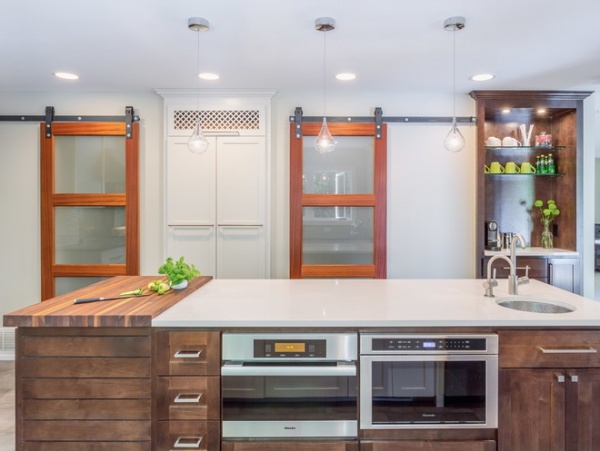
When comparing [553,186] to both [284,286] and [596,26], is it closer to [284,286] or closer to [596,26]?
[596,26]

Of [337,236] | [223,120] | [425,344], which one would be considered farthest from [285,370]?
[223,120]

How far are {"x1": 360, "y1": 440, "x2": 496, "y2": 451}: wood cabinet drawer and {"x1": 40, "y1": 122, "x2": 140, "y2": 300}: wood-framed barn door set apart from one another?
287cm

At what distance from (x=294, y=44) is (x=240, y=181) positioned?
146 centimetres

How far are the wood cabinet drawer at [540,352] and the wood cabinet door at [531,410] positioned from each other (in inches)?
1.4

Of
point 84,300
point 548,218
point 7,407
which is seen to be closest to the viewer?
point 84,300

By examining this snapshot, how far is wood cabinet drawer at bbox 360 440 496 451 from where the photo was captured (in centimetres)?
176

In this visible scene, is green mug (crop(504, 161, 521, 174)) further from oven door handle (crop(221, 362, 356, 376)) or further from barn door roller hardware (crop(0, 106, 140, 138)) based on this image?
barn door roller hardware (crop(0, 106, 140, 138))

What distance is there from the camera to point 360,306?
200cm

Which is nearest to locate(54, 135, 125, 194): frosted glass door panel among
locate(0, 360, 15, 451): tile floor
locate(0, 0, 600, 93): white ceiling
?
locate(0, 0, 600, 93): white ceiling

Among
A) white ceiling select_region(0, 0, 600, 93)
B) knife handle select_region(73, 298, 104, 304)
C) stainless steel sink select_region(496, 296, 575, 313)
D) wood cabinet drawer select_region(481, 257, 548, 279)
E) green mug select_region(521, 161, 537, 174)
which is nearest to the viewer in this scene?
knife handle select_region(73, 298, 104, 304)

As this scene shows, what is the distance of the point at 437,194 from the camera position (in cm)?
388

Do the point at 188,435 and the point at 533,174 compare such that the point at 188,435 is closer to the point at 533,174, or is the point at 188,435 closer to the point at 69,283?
the point at 69,283

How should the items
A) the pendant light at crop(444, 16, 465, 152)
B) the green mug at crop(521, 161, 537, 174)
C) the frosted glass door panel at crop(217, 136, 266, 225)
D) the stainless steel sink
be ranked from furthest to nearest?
the green mug at crop(521, 161, 537, 174) → the frosted glass door panel at crop(217, 136, 266, 225) → the pendant light at crop(444, 16, 465, 152) → the stainless steel sink

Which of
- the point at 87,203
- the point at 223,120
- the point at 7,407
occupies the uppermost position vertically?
the point at 223,120
